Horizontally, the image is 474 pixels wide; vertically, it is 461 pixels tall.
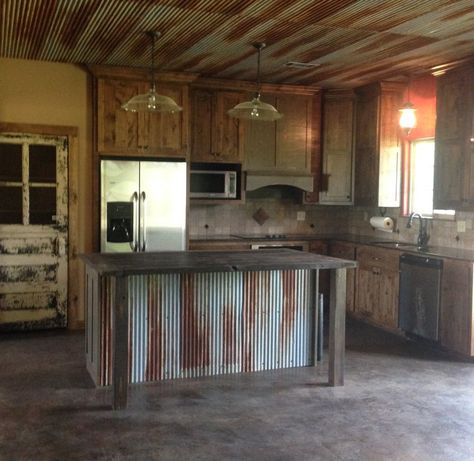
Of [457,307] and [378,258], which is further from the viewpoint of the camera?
[378,258]

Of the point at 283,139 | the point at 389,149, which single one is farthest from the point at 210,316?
the point at 389,149

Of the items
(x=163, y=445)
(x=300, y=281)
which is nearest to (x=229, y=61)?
(x=300, y=281)

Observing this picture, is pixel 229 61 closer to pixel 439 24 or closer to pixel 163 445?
pixel 439 24

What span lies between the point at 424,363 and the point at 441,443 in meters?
1.63

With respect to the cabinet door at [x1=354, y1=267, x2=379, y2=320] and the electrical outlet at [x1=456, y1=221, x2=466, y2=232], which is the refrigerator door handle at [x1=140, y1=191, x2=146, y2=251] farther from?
the electrical outlet at [x1=456, y1=221, x2=466, y2=232]

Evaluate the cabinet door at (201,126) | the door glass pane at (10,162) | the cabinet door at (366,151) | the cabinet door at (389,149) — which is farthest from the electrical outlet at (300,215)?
the door glass pane at (10,162)

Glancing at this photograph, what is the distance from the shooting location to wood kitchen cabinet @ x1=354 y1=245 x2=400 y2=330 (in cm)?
567

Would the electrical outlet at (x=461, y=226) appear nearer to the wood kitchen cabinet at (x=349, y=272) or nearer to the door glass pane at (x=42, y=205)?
the wood kitchen cabinet at (x=349, y=272)

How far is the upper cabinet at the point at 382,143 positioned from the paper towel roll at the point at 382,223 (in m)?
0.16

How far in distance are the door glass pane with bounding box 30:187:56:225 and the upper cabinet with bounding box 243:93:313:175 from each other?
2.10m

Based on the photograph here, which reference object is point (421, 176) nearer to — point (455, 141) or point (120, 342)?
point (455, 141)

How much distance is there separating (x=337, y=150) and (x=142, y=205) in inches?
95.8

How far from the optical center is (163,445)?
10.3ft

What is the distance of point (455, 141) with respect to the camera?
5324 mm
